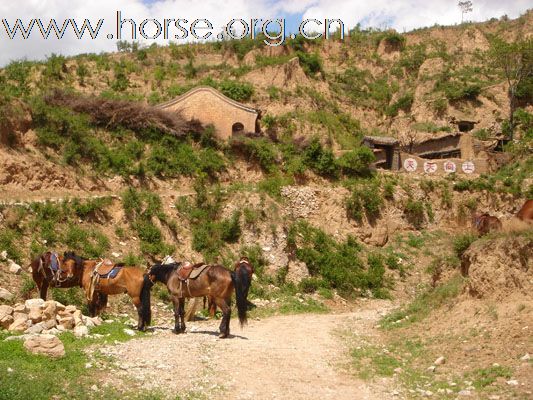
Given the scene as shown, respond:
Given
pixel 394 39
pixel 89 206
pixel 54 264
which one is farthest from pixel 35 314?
pixel 394 39

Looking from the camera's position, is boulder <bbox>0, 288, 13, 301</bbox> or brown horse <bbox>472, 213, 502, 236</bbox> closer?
boulder <bbox>0, 288, 13, 301</bbox>

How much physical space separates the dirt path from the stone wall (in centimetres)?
1814

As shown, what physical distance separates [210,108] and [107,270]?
18.7 meters

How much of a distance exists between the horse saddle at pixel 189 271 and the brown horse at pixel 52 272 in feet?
8.98

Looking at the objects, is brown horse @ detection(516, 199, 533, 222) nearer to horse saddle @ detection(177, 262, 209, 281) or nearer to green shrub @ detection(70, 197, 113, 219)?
horse saddle @ detection(177, 262, 209, 281)

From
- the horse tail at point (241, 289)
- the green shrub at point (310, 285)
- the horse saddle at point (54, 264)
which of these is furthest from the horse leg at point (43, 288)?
the green shrub at point (310, 285)

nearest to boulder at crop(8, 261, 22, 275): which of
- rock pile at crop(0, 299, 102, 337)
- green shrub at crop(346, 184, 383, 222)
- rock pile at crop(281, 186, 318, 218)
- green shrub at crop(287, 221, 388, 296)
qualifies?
rock pile at crop(0, 299, 102, 337)

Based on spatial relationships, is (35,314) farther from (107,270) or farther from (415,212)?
(415,212)

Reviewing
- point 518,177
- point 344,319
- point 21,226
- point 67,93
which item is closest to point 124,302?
point 21,226

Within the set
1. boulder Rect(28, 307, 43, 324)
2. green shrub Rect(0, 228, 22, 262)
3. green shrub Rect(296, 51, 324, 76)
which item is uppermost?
green shrub Rect(296, 51, 324, 76)

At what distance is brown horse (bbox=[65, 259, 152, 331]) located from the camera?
14656 millimetres

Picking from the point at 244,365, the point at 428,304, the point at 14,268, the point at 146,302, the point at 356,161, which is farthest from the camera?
the point at 356,161

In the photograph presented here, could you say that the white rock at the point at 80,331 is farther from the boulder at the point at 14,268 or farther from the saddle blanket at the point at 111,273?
the boulder at the point at 14,268

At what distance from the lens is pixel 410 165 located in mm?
34031
